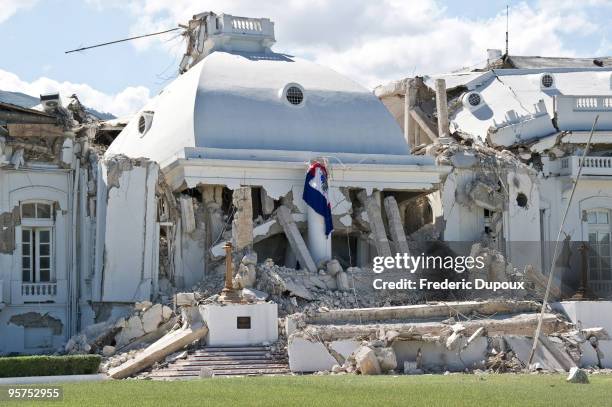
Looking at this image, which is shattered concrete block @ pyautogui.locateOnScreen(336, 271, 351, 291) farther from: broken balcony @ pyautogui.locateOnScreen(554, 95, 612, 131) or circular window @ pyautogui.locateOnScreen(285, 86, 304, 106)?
broken balcony @ pyautogui.locateOnScreen(554, 95, 612, 131)

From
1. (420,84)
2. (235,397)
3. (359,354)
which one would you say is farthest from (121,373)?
(420,84)

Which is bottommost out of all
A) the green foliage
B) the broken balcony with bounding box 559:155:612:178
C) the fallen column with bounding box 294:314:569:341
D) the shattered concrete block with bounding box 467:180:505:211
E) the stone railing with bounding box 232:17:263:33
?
the green foliage

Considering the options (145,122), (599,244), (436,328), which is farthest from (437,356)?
(599,244)

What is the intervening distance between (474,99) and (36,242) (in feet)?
66.5

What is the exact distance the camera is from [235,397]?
99.8 feet

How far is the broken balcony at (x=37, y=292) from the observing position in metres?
47.2

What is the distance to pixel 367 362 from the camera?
126 feet

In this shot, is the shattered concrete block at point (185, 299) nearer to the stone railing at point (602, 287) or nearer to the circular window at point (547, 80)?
the stone railing at point (602, 287)

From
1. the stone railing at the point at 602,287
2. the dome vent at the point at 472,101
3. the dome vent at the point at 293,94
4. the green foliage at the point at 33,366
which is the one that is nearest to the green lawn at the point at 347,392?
the green foliage at the point at 33,366

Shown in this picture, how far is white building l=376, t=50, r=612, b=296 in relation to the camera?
52750 mm

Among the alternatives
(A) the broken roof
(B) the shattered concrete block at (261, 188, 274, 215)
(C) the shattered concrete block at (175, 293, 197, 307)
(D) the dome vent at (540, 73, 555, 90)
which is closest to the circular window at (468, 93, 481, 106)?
(D) the dome vent at (540, 73, 555, 90)

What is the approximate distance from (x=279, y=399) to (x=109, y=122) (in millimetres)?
31386

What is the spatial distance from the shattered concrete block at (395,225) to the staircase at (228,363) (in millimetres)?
9346

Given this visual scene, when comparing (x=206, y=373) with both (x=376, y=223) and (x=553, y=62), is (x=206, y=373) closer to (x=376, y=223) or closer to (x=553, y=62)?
(x=376, y=223)
